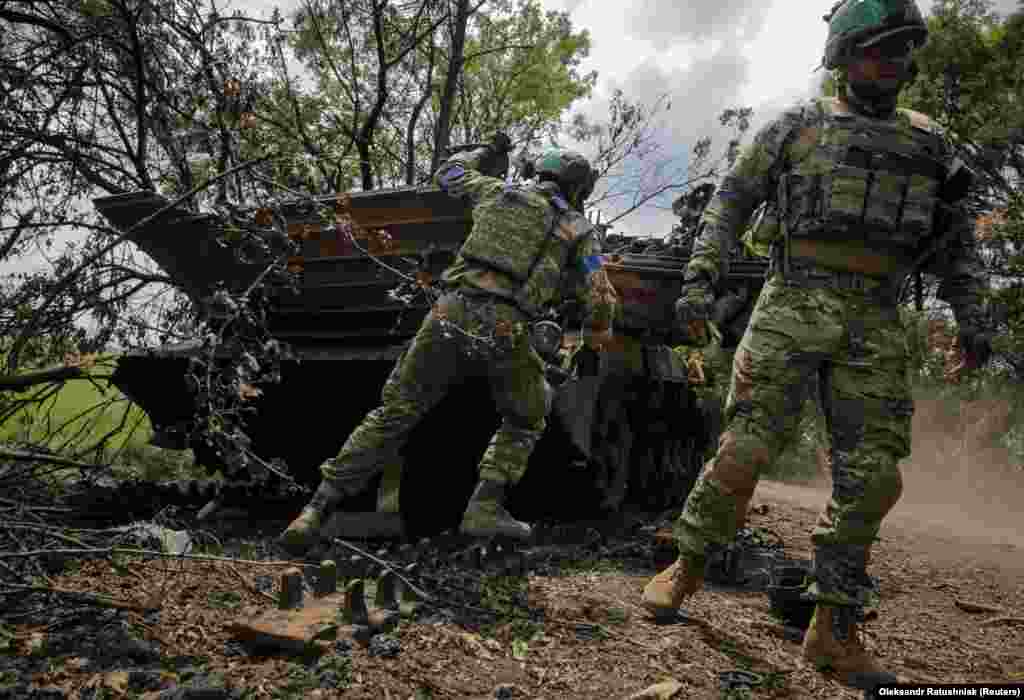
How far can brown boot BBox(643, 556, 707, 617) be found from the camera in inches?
116

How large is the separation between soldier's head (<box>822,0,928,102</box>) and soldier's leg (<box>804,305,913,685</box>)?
88cm

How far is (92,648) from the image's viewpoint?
2395mm

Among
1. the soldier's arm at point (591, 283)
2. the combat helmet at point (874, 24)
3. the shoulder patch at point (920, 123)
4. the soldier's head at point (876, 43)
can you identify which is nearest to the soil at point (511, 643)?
the soldier's arm at point (591, 283)

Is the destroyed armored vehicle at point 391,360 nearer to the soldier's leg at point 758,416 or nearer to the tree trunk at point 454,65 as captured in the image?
the soldier's leg at point 758,416

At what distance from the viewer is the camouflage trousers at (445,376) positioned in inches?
144

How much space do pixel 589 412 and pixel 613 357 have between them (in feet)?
2.67

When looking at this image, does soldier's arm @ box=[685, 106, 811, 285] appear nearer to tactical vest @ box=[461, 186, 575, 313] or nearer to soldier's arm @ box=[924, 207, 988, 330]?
soldier's arm @ box=[924, 207, 988, 330]

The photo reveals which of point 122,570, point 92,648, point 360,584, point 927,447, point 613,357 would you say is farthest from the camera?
point 927,447

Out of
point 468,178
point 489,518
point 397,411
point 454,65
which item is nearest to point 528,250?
point 468,178

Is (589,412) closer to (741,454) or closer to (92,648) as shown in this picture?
(741,454)

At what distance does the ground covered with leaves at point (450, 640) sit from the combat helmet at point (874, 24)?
7.53 ft

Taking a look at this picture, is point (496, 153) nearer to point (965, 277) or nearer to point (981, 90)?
point (965, 277)

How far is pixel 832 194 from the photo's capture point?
2863 millimetres

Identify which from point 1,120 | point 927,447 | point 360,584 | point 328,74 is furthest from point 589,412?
point 927,447
